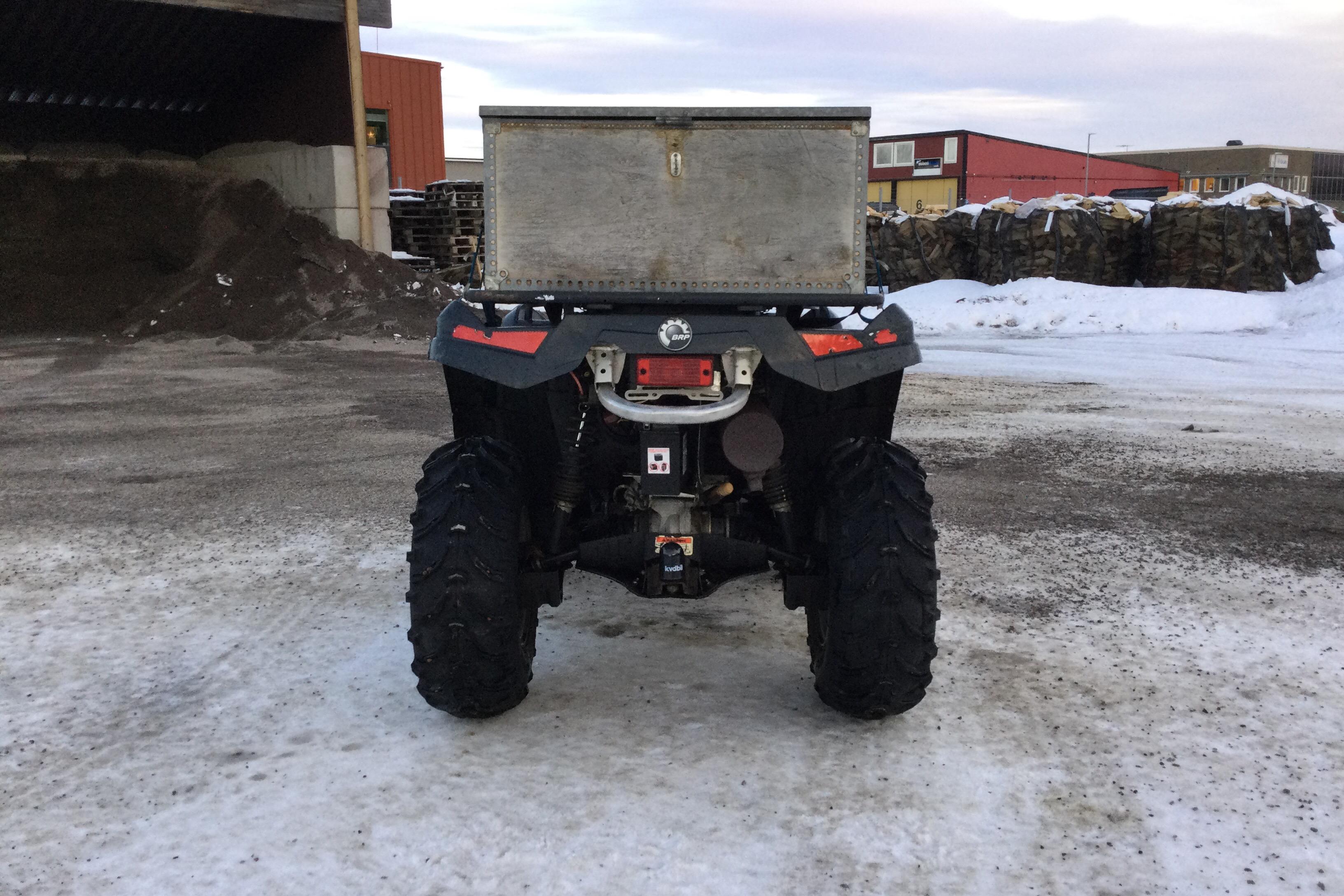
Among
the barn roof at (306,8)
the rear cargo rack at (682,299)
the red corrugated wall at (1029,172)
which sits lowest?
the rear cargo rack at (682,299)

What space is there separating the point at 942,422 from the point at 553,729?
697 centimetres

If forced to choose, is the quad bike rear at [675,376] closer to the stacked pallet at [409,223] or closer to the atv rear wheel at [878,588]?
the atv rear wheel at [878,588]

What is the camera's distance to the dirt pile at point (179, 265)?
16.5m

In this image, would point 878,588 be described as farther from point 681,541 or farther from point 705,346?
point 705,346

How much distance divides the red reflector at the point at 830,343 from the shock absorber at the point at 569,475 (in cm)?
79

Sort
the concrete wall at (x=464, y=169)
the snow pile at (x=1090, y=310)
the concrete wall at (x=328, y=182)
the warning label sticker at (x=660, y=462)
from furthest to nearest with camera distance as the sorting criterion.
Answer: the concrete wall at (x=464, y=169)
the concrete wall at (x=328, y=182)
the snow pile at (x=1090, y=310)
the warning label sticker at (x=660, y=462)

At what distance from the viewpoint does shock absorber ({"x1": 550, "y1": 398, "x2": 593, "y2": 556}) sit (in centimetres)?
381

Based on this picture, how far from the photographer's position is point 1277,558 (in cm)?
591

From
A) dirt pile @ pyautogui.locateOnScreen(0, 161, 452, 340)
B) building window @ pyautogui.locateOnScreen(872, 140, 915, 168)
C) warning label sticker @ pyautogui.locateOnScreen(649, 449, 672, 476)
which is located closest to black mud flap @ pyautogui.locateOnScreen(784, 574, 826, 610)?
warning label sticker @ pyautogui.locateOnScreen(649, 449, 672, 476)

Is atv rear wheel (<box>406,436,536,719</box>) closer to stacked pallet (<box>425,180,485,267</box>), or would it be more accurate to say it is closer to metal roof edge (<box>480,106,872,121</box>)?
metal roof edge (<box>480,106,872,121</box>)

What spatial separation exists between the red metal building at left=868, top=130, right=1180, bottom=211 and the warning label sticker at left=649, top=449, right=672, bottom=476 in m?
40.3

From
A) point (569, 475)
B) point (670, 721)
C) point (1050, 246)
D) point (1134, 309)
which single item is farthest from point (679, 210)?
point (1050, 246)

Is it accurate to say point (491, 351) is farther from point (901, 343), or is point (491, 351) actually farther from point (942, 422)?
point (942, 422)

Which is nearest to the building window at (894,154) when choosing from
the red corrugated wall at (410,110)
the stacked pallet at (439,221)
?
the red corrugated wall at (410,110)
